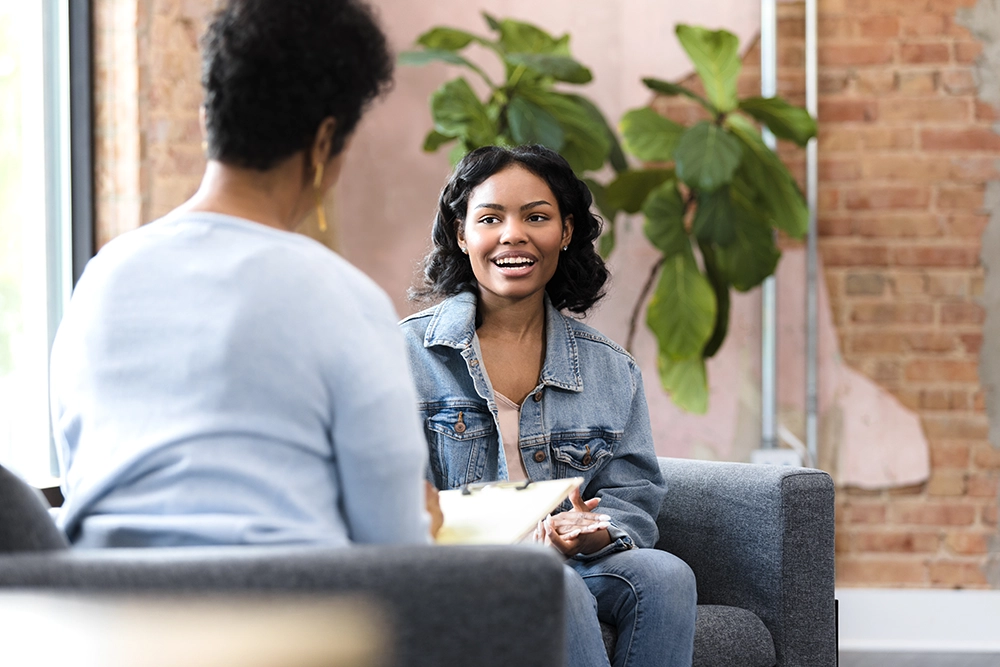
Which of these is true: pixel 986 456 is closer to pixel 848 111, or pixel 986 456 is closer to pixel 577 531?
pixel 848 111

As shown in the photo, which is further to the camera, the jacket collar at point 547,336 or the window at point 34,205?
the window at point 34,205

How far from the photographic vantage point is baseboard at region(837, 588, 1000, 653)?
340cm

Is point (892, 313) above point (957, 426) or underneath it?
above

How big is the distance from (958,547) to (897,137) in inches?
54.2

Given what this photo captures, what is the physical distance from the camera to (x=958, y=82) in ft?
11.3

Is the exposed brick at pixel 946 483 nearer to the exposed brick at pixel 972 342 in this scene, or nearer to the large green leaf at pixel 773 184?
the exposed brick at pixel 972 342

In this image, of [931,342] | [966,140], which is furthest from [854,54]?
[931,342]

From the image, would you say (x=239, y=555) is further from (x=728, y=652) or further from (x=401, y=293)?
(x=401, y=293)

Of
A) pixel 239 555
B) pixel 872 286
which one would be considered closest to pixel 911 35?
pixel 872 286

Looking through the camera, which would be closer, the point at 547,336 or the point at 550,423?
the point at 550,423

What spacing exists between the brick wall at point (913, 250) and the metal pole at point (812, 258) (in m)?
0.04

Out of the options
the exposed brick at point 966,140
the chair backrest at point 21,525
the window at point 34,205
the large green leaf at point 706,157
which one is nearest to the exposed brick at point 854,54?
the exposed brick at point 966,140

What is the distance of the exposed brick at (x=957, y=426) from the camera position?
11.3 ft

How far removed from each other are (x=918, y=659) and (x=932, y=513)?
491 millimetres
